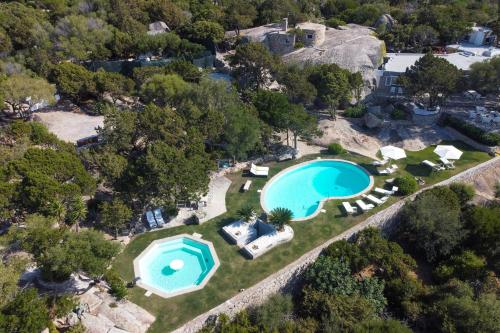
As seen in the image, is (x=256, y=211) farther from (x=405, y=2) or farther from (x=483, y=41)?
(x=405, y=2)

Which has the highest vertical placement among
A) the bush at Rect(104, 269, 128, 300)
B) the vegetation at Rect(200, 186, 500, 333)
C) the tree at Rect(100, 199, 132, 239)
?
the tree at Rect(100, 199, 132, 239)

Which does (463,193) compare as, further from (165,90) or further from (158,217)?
(165,90)

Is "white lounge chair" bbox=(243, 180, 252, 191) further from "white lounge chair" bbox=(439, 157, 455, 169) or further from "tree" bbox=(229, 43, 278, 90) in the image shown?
"white lounge chair" bbox=(439, 157, 455, 169)

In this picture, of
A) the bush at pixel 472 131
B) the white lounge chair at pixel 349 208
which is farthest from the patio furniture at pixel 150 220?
the bush at pixel 472 131

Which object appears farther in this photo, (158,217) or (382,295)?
(158,217)

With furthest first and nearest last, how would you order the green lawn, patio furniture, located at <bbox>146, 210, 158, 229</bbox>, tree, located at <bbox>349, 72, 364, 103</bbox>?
tree, located at <bbox>349, 72, 364, 103</bbox> < patio furniture, located at <bbox>146, 210, 158, 229</bbox> < the green lawn

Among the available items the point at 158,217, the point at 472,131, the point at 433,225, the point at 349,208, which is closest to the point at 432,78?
the point at 472,131

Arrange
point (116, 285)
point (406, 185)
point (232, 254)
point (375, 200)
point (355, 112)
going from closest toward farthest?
point (116, 285) → point (232, 254) → point (375, 200) → point (406, 185) → point (355, 112)

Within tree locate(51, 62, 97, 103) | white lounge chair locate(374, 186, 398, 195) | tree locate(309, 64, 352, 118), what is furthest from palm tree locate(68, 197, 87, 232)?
tree locate(309, 64, 352, 118)
